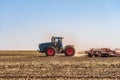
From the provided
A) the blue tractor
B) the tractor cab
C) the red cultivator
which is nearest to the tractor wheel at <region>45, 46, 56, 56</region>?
the blue tractor

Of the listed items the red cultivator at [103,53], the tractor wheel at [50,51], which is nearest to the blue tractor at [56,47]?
the tractor wheel at [50,51]

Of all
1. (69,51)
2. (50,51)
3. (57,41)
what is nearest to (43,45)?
(50,51)

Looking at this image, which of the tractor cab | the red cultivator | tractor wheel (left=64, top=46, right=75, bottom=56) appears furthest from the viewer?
the tractor cab

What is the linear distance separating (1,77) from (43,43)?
19.5 metres

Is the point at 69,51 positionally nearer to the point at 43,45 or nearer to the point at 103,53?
the point at 43,45

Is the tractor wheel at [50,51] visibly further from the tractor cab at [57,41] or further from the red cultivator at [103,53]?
the red cultivator at [103,53]

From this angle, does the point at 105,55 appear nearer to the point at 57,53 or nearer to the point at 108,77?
the point at 57,53

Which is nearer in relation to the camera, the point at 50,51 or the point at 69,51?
the point at 50,51

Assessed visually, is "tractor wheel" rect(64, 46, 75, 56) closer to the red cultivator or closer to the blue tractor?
the blue tractor

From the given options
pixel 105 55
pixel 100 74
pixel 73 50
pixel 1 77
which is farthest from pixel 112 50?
pixel 1 77

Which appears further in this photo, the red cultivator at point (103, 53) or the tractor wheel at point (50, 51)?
the tractor wheel at point (50, 51)

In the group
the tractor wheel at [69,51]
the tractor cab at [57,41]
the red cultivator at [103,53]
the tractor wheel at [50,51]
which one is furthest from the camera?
the tractor cab at [57,41]

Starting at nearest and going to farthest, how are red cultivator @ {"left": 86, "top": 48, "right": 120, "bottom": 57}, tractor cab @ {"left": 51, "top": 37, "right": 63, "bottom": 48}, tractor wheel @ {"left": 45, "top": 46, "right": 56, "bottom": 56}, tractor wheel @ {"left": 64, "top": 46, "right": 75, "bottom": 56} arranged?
red cultivator @ {"left": 86, "top": 48, "right": 120, "bottom": 57}, tractor wheel @ {"left": 45, "top": 46, "right": 56, "bottom": 56}, tractor wheel @ {"left": 64, "top": 46, "right": 75, "bottom": 56}, tractor cab @ {"left": 51, "top": 37, "right": 63, "bottom": 48}

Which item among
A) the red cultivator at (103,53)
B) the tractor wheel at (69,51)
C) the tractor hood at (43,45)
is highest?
the tractor hood at (43,45)
